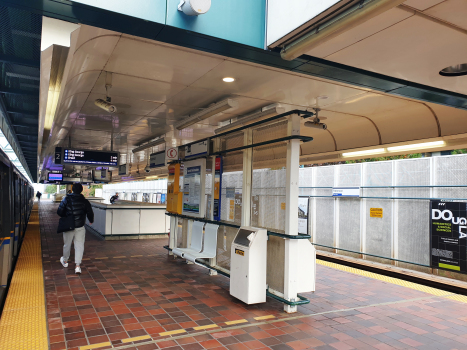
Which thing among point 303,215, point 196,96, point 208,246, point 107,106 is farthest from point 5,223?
point 303,215

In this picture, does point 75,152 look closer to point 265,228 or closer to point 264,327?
point 265,228

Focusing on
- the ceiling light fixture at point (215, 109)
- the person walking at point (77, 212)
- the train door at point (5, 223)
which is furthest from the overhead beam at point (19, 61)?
the ceiling light fixture at point (215, 109)

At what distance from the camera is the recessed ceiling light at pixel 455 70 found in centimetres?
401

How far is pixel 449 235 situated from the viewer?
8453mm

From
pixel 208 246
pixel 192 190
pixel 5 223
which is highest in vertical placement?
pixel 192 190

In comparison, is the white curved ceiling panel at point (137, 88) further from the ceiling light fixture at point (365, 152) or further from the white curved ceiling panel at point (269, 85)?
the ceiling light fixture at point (365, 152)

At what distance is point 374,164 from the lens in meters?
10.6

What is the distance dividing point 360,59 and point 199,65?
2181mm

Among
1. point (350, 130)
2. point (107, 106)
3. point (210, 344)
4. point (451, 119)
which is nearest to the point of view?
point (210, 344)

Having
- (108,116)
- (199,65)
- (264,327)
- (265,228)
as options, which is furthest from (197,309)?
(108,116)

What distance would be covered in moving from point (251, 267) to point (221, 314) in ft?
2.54

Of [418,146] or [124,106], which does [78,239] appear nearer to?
[124,106]

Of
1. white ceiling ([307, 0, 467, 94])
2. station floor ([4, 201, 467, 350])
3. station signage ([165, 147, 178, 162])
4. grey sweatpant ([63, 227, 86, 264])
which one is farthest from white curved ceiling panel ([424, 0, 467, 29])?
station signage ([165, 147, 178, 162])

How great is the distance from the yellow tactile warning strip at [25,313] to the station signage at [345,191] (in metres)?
8.45
